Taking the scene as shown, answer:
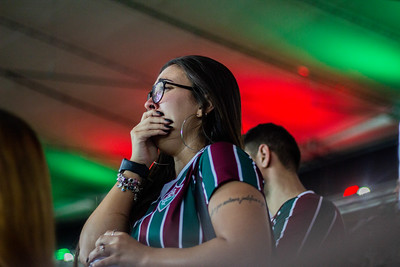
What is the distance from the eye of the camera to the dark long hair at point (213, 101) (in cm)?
165

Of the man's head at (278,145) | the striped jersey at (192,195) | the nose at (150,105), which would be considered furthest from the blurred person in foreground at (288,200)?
the nose at (150,105)

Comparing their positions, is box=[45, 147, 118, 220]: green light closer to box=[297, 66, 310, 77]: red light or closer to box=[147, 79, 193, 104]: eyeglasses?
box=[297, 66, 310, 77]: red light

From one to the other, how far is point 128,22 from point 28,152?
4070mm

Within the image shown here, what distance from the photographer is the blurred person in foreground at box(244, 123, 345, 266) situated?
6.71 feet

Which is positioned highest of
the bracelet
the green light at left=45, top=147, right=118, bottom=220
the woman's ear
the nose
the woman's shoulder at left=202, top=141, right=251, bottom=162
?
the green light at left=45, top=147, right=118, bottom=220

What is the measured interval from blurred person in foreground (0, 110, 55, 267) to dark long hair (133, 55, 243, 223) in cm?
68

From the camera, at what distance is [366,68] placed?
16.6 ft

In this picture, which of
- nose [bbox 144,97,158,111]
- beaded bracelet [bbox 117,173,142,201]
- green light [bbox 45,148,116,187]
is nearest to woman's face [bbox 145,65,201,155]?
nose [bbox 144,97,158,111]

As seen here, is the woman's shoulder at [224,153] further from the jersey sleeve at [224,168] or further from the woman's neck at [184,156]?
the woman's neck at [184,156]

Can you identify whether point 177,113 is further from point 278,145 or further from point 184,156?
point 278,145

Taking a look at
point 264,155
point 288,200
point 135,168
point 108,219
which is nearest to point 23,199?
point 108,219

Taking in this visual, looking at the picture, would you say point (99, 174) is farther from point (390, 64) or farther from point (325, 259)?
point (325, 259)

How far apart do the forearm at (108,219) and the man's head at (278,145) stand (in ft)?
3.97

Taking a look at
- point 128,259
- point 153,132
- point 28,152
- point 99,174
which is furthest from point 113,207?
point 99,174
